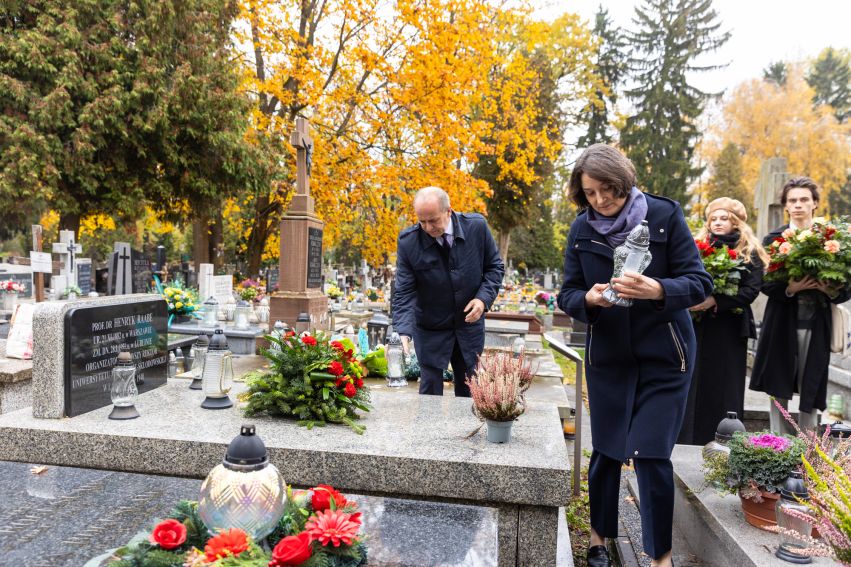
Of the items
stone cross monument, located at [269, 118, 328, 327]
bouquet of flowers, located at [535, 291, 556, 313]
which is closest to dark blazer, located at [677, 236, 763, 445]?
stone cross monument, located at [269, 118, 328, 327]

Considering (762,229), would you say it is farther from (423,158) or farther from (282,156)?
(282,156)

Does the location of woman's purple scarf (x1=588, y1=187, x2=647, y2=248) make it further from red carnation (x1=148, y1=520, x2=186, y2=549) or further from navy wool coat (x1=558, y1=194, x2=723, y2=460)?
red carnation (x1=148, y1=520, x2=186, y2=549)

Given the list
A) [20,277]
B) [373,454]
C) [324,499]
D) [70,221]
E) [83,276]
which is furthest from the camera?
[20,277]

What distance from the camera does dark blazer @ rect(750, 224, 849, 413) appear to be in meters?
4.35

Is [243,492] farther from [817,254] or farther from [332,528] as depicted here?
[817,254]

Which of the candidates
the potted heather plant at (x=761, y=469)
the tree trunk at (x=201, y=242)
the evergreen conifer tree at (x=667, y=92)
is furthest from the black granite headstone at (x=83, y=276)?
the evergreen conifer tree at (x=667, y=92)

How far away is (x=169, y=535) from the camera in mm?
1813

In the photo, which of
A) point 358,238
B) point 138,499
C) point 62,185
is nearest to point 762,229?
point 138,499

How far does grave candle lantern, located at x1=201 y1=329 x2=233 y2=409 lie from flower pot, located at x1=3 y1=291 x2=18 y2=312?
1073cm

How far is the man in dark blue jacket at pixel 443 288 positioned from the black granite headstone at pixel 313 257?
560cm

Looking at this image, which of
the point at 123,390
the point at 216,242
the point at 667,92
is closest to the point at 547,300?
the point at 216,242

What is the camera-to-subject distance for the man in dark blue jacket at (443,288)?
4070mm

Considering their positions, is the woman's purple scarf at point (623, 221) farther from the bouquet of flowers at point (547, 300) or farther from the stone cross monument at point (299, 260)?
the bouquet of flowers at point (547, 300)

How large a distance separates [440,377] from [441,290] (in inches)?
24.9
